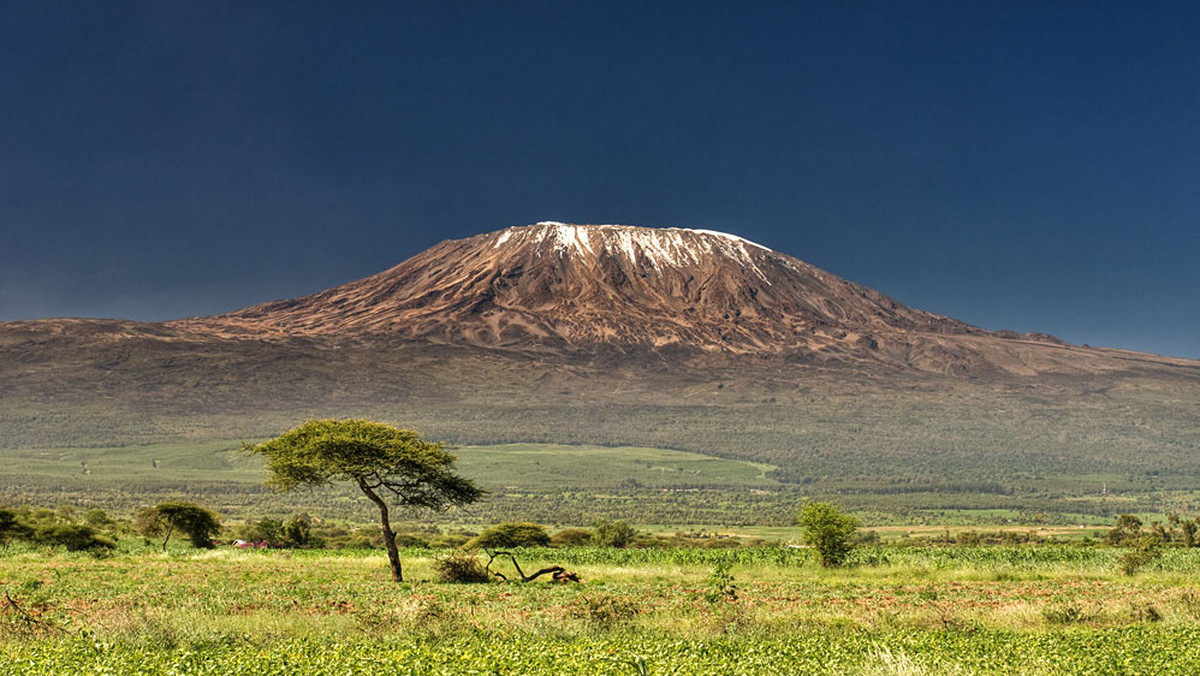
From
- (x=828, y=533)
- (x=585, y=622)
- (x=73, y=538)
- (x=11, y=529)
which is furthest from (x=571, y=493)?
(x=585, y=622)

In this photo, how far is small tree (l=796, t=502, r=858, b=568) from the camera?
36531 millimetres

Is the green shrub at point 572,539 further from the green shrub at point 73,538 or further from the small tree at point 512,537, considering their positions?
the green shrub at point 73,538

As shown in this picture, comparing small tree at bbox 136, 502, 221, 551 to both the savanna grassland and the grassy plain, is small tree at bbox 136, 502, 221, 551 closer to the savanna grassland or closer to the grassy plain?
the savanna grassland

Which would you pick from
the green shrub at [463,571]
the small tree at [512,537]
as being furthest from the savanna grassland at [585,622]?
the small tree at [512,537]

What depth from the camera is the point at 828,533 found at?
120ft

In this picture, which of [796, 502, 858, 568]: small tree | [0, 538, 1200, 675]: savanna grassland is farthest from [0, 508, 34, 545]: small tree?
[796, 502, 858, 568]: small tree

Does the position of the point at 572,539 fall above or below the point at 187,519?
below

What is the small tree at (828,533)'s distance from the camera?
120 ft

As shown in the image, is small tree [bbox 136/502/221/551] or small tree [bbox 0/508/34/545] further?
small tree [bbox 136/502/221/551]

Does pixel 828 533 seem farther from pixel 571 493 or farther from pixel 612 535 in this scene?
pixel 571 493

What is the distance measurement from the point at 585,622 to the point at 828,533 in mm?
22363

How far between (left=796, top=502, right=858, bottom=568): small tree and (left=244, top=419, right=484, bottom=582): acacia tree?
14.5 meters

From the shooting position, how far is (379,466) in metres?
31.1

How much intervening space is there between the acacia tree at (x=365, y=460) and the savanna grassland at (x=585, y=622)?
2910 mm
